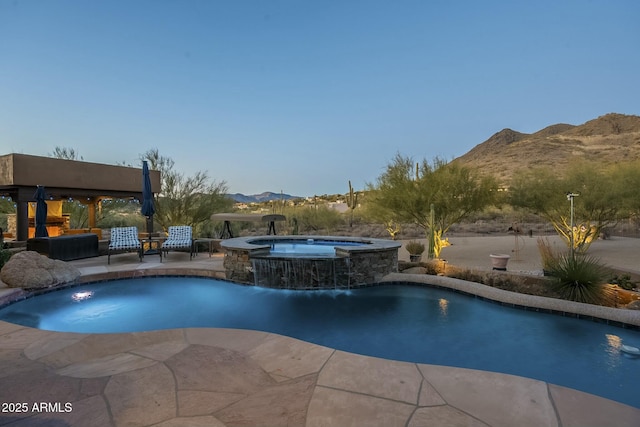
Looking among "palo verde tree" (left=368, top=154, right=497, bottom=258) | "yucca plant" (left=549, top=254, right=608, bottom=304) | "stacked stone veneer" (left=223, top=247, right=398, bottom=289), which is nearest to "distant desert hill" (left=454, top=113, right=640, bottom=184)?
"palo verde tree" (left=368, top=154, right=497, bottom=258)

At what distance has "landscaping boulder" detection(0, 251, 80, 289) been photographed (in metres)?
6.24

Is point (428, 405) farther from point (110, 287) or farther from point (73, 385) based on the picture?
point (110, 287)

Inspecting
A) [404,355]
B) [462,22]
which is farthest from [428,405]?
[462,22]

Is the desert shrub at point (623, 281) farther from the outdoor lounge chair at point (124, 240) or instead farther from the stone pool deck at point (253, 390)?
the outdoor lounge chair at point (124, 240)

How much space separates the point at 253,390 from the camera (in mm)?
2525

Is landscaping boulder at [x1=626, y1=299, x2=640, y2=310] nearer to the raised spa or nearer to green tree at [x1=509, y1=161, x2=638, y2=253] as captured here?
the raised spa

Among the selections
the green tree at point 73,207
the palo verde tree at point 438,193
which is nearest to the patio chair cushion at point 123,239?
the palo verde tree at point 438,193

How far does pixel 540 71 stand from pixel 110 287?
28129mm

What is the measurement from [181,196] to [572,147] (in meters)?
45.1

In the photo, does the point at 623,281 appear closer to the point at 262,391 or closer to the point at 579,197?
the point at 579,197

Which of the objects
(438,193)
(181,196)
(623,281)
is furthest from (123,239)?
(623,281)

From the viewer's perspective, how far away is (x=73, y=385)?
2.54 meters

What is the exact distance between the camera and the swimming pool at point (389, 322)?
373cm

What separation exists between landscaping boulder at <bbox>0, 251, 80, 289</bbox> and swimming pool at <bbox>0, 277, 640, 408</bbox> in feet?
0.92
